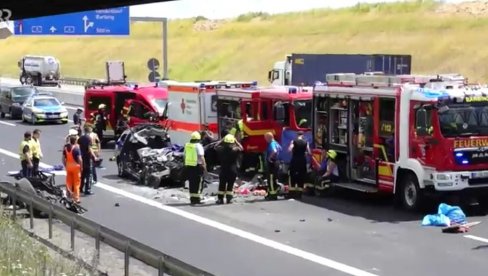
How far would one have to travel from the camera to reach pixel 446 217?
16.0 metres

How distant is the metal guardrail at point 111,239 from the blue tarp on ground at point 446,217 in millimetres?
6615

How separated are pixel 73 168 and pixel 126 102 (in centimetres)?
1210

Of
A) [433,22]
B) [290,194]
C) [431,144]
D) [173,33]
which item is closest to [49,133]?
[290,194]

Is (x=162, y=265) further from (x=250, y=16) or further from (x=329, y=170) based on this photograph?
(x=250, y=16)

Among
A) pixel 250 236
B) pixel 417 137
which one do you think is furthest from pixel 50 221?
pixel 417 137

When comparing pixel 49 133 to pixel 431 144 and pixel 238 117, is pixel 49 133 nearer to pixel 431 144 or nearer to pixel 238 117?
pixel 238 117

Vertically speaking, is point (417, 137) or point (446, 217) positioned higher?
point (417, 137)

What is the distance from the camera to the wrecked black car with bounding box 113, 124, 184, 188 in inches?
842

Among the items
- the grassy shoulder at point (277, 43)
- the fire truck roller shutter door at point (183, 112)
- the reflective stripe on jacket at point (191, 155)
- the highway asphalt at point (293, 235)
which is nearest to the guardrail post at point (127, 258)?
the highway asphalt at point (293, 235)

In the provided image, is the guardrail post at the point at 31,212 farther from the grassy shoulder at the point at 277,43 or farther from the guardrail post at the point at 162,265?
the grassy shoulder at the point at 277,43

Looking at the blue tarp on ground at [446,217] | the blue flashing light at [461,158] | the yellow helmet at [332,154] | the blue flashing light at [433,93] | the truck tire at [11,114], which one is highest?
the blue flashing light at [433,93]

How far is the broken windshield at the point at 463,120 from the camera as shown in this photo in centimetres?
1666

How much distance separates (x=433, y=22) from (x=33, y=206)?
2796 inches

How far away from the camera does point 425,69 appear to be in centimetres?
6675
